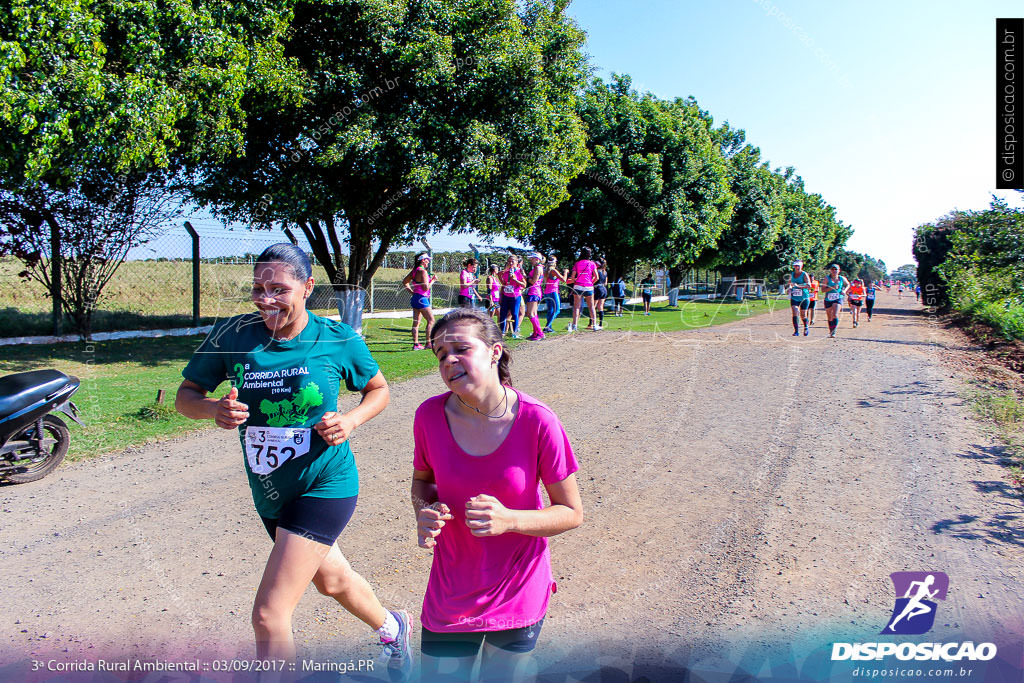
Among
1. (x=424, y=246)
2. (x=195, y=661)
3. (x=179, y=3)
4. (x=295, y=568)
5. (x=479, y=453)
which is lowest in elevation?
(x=195, y=661)

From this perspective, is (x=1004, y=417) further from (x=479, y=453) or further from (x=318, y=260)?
(x=318, y=260)

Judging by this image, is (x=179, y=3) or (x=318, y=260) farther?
(x=318, y=260)

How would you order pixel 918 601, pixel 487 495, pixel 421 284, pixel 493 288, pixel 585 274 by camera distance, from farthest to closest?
pixel 585 274, pixel 493 288, pixel 421 284, pixel 918 601, pixel 487 495

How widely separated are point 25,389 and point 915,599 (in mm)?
6737

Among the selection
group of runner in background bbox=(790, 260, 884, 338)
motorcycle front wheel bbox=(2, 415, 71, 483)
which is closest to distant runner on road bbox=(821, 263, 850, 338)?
group of runner in background bbox=(790, 260, 884, 338)

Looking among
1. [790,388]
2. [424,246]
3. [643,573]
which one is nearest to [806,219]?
[424,246]

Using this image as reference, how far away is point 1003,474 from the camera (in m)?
6.29

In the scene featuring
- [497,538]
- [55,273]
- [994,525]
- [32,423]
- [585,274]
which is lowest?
[994,525]

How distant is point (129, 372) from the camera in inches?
452

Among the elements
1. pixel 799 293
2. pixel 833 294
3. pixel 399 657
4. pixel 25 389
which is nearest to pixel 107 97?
pixel 25 389

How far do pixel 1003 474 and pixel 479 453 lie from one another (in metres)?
6.07

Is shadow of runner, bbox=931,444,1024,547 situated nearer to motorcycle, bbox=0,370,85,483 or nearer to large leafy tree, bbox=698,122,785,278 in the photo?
motorcycle, bbox=0,370,85,483

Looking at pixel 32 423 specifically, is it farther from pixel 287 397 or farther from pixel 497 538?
pixel 497 538

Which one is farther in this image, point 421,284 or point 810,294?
point 810,294
